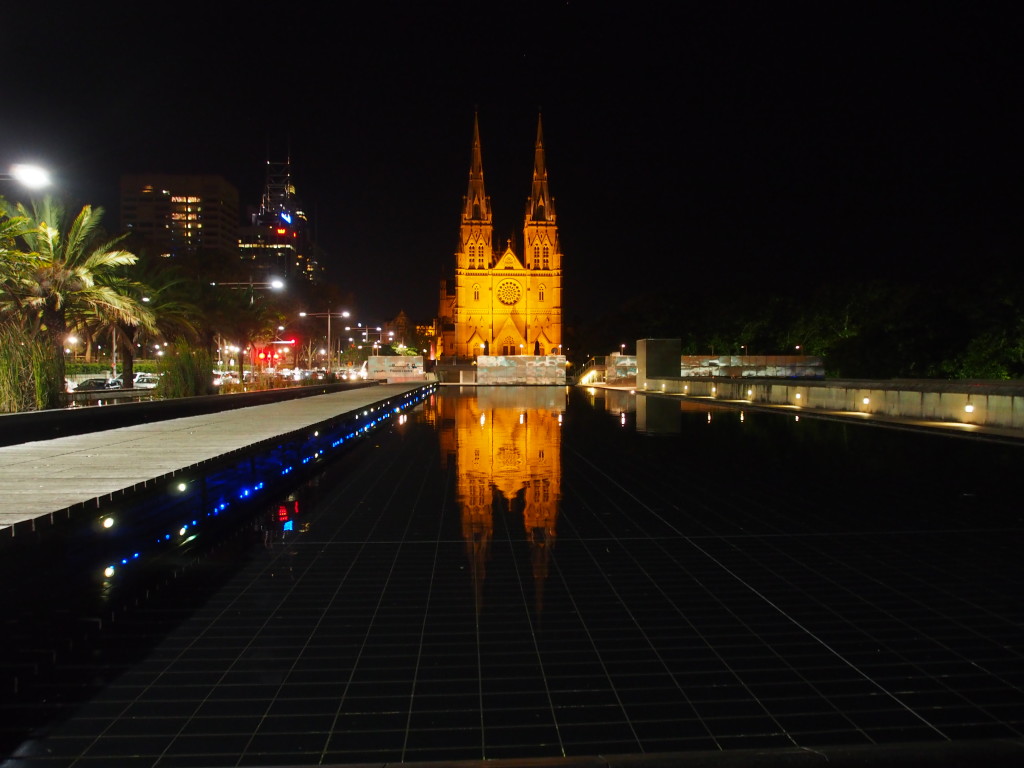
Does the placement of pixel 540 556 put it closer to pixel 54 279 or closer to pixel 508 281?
pixel 54 279

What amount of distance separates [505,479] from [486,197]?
107 meters

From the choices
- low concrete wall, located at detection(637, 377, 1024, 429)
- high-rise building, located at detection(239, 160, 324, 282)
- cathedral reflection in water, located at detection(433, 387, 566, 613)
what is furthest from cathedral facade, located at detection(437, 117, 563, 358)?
cathedral reflection in water, located at detection(433, 387, 566, 613)

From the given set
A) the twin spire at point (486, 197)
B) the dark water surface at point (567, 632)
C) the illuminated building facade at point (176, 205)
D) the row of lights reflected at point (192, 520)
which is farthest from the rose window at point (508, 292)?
the dark water surface at point (567, 632)

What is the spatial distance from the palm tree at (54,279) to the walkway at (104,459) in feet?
48.8

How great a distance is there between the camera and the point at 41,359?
2152 centimetres

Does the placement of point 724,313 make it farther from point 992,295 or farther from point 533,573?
point 533,573

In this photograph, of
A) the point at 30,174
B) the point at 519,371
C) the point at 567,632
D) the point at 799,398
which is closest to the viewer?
the point at 567,632

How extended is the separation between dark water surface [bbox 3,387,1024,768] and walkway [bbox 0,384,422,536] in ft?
2.92

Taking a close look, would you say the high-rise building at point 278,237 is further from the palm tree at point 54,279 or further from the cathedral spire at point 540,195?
the palm tree at point 54,279

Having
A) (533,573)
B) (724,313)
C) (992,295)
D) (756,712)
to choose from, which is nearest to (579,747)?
(756,712)

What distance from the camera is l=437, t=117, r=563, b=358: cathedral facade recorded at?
4459 inches

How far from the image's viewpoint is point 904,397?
20.3 meters

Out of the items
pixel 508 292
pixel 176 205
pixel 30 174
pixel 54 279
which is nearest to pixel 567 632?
pixel 30 174

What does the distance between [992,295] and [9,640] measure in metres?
37.8
